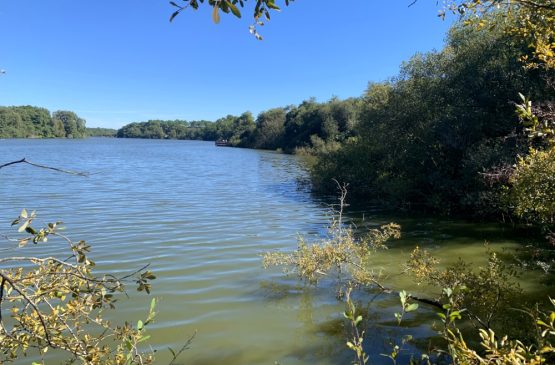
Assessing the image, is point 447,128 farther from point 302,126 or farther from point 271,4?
point 302,126

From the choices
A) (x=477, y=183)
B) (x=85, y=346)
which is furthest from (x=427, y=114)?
(x=85, y=346)

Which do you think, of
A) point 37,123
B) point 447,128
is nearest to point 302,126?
point 447,128

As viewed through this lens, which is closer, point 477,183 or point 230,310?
point 230,310

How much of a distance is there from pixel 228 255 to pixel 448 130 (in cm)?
1113

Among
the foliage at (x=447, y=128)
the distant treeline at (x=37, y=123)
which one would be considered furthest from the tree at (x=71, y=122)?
the foliage at (x=447, y=128)

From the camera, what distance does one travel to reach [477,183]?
15672 millimetres

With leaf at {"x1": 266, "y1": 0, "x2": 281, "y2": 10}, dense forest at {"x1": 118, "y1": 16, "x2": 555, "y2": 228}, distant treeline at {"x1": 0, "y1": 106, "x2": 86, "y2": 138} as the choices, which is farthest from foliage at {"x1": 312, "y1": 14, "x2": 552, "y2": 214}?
distant treeline at {"x1": 0, "y1": 106, "x2": 86, "y2": 138}

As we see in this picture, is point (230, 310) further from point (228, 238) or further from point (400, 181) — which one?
point (400, 181)

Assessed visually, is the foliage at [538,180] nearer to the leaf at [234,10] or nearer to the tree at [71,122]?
the leaf at [234,10]

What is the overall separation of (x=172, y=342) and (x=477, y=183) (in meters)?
13.0

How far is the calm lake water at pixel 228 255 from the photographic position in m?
6.54

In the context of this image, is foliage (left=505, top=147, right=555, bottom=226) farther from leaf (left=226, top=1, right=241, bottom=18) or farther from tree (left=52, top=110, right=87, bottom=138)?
tree (left=52, top=110, right=87, bottom=138)

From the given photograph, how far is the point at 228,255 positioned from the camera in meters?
11.0

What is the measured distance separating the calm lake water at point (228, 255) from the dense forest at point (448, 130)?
1.81 m
